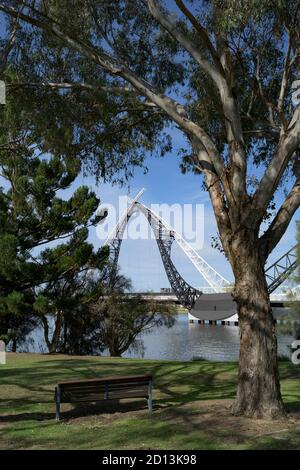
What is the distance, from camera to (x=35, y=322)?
22.0 m

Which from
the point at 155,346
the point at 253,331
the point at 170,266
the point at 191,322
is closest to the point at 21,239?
the point at 155,346

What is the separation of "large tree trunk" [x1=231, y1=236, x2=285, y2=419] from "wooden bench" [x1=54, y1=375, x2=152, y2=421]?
1.27 m

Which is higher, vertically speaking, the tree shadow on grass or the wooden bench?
the wooden bench

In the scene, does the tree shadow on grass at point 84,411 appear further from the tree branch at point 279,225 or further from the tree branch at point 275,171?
the tree branch at point 275,171

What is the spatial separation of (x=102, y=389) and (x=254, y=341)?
186cm

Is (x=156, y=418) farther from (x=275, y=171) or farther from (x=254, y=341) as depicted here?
(x=275, y=171)

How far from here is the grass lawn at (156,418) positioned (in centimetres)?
499

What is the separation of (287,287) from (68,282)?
308 inches

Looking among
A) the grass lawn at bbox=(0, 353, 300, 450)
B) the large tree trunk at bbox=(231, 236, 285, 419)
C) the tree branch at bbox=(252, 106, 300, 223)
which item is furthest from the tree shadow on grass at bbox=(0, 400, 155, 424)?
the tree branch at bbox=(252, 106, 300, 223)

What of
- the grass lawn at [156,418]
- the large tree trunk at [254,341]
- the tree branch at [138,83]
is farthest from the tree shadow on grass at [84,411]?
the tree branch at [138,83]

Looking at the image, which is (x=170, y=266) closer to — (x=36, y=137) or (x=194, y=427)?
(x=36, y=137)

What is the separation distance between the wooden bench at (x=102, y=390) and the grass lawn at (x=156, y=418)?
19 cm

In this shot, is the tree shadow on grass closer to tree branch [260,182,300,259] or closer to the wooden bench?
the wooden bench

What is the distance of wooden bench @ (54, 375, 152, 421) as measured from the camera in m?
6.44
